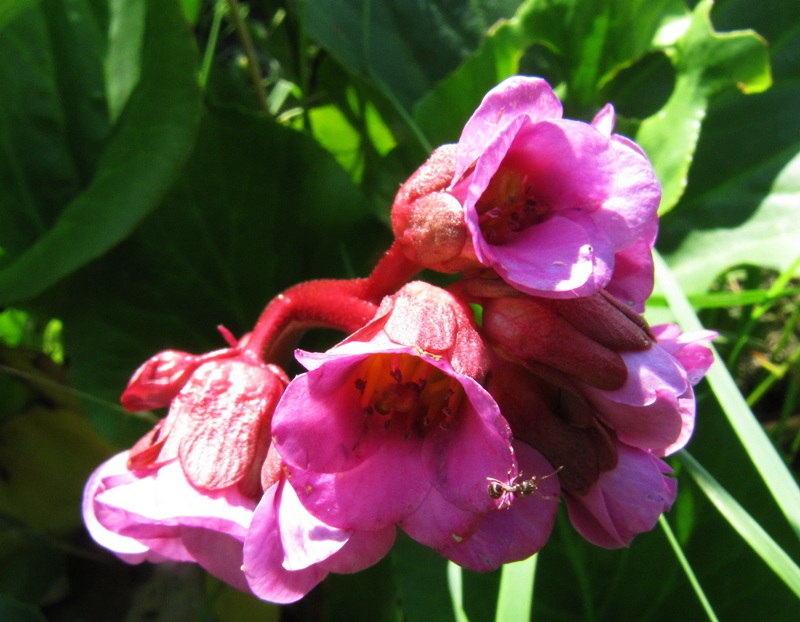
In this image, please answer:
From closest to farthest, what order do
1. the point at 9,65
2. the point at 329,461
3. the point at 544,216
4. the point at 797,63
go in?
the point at 329,461
the point at 544,216
the point at 9,65
the point at 797,63

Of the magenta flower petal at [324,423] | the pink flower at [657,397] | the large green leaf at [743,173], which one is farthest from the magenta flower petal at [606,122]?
the large green leaf at [743,173]

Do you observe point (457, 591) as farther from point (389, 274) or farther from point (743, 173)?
point (743, 173)

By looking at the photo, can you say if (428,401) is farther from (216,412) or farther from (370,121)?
(370,121)

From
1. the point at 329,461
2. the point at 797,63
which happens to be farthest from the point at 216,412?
the point at 797,63

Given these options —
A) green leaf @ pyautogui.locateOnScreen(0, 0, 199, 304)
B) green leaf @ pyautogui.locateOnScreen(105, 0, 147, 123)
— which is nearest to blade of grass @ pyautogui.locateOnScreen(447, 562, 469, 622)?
green leaf @ pyautogui.locateOnScreen(0, 0, 199, 304)

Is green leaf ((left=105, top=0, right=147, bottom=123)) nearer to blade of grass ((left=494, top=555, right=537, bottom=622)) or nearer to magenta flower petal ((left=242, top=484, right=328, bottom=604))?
magenta flower petal ((left=242, top=484, right=328, bottom=604))

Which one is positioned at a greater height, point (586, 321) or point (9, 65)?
point (9, 65)

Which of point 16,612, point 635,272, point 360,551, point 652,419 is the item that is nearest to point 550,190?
point 635,272
